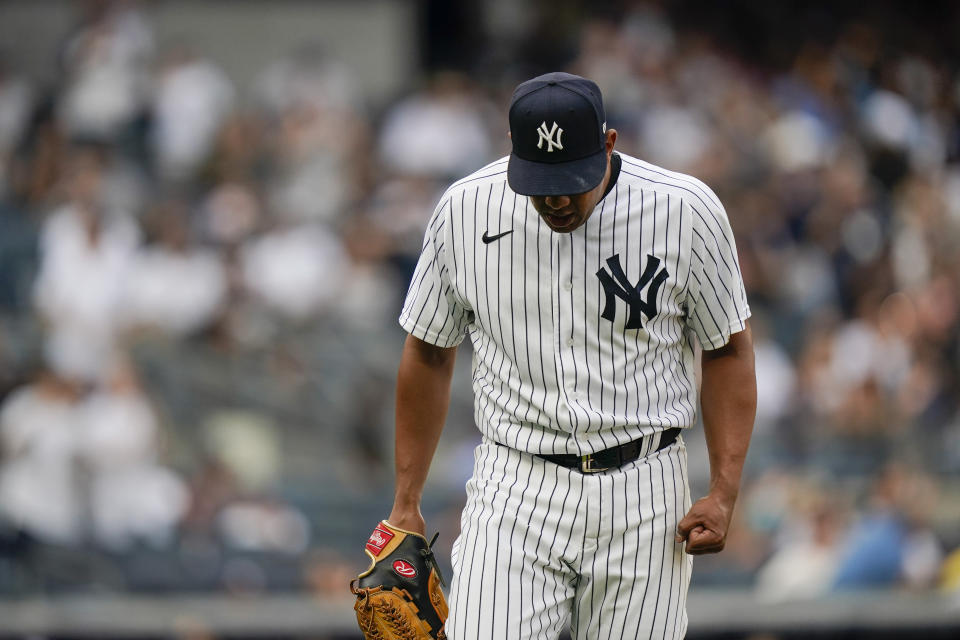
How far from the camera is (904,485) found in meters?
7.23

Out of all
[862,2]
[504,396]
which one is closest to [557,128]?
[504,396]

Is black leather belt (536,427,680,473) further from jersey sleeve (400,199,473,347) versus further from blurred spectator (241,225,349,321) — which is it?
blurred spectator (241,225,349,321)

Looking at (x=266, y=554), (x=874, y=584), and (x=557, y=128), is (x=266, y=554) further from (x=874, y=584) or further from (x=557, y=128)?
(x=557, y=128)

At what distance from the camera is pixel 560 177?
281cm

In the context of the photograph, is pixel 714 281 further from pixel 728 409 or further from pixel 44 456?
pixel 44 456

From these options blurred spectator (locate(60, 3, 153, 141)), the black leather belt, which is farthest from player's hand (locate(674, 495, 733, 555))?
blurred spectator (locate(60, 3, 153, 141))

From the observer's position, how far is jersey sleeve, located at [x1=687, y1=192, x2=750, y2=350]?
297cm

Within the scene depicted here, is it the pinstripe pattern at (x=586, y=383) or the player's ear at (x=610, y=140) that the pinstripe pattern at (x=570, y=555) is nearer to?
the pinstripe pattern at (x=586, y=383)

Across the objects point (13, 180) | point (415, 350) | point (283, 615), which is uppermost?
point (13, 180)

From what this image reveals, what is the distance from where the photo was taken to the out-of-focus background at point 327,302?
743 centimetres

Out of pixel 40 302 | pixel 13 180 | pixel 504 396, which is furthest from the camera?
pixel 13 180

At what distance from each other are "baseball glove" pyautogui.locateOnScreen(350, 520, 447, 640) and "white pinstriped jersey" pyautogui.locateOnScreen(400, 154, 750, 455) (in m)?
0.36

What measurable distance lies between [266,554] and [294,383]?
166cm

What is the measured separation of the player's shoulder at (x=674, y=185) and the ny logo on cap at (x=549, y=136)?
247 mm
